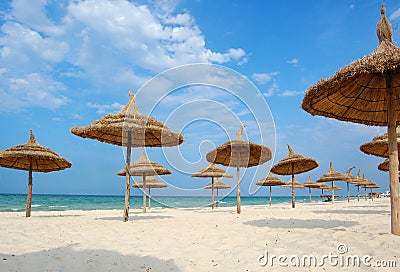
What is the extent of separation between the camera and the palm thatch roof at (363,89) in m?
4.30

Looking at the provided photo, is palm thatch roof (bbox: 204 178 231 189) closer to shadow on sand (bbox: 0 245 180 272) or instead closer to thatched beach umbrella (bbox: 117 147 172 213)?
thatched beach umbrella (bbox: 117 147 172 213)

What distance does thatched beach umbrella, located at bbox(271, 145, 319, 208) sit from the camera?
46.9ft

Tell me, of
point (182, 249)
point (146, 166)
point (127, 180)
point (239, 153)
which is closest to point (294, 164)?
point (239, 153)

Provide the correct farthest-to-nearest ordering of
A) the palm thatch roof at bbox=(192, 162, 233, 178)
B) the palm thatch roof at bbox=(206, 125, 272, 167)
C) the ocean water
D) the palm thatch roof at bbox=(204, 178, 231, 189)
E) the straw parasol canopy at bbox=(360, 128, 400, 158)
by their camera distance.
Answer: the ocean water
the palm thatch roof at bbox=(204, 178, 231, 189)
the palm thatch roof at bbox=(192, 162, 233, 178)
the palm thatch roof at bbox=(206, 125, 272, 167)
the straw parasol canopy at bbox=(360, 128, 400, 158)

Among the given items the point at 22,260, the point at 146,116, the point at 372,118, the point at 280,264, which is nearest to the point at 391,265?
the point at 280,264

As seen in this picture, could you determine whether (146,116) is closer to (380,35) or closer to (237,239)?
(237,239)

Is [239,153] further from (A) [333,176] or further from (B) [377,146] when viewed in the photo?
(A) [333,176]

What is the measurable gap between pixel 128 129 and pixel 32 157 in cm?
447

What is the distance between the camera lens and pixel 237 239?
4.89 metres

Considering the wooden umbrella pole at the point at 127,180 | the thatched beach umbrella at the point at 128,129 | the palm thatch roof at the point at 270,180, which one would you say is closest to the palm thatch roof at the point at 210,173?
the palm thatch roof at the point at 270,180

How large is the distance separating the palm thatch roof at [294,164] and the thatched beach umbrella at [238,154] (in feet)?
8.27

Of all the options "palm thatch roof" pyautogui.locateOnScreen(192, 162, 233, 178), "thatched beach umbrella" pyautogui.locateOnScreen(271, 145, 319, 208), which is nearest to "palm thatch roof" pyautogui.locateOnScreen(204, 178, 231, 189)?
Result: "palm thatch roof" pyautogui.locateOnScreen(192, 162, 233, 178)

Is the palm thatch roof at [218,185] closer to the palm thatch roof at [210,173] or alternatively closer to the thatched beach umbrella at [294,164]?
the palm thatch roof at [210,173]

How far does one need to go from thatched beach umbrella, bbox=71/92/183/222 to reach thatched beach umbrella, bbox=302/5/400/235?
145 inches
